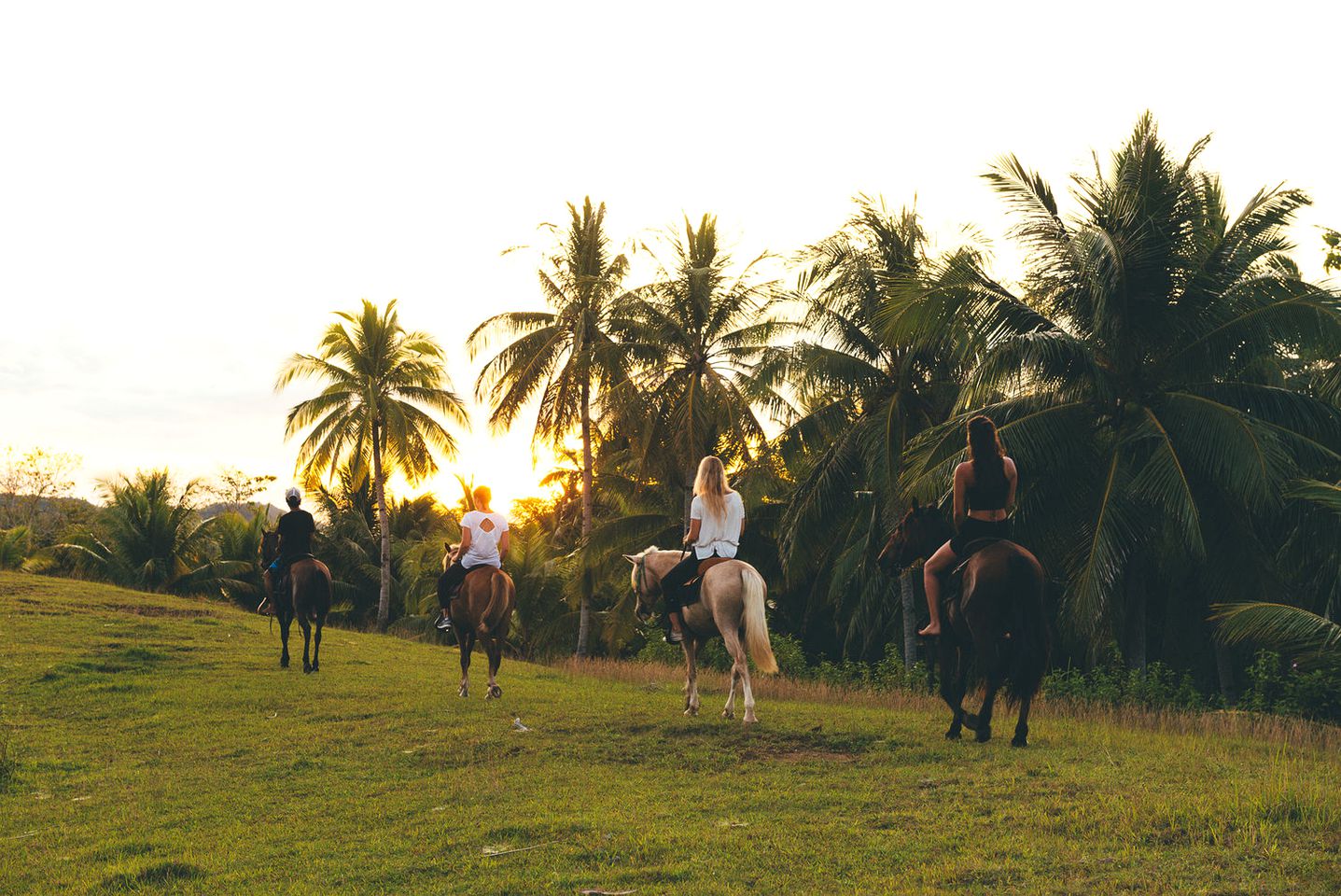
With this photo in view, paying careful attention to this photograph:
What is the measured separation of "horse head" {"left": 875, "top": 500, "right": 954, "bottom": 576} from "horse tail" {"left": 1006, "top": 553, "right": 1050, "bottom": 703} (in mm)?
1287

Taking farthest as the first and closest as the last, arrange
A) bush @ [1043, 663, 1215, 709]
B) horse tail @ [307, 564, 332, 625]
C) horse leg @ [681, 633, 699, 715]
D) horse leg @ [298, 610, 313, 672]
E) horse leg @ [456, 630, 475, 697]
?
bush @ [1043, 663, 1215, 709] < horse leg @ [298, 610, 313, 672] < horse tail @ [307, 564, 332, 625] < horse leg @ [456, 630, 475, 697] < horse leg @ [681, 633, 699, 715]

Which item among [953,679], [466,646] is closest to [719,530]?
[953,679]

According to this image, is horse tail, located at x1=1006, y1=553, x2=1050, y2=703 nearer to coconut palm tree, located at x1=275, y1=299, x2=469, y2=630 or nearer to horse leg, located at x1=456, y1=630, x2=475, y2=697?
horse leg, located at x1=456, y1=630, x2=475, y2=697

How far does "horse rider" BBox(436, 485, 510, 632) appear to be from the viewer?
40.6 feet

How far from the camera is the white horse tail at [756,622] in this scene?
32.7 feet

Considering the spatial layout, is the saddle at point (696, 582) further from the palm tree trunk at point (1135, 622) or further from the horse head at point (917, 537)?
A: the palm tree trunk at point (1135, 622)

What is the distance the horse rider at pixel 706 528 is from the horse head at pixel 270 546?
780 centimetres

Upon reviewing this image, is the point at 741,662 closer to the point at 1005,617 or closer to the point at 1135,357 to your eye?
the point at 1005,617

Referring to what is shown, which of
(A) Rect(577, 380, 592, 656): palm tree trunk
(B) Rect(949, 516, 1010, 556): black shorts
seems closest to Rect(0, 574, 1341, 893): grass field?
(B) Rect(949, 516, 1010, 556): black shorts

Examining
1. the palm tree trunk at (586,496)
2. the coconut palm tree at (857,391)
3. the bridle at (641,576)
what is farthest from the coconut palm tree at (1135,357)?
the palm tree trunk at (586,496)

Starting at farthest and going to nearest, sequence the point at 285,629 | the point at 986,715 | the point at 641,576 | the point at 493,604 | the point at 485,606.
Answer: the point at 285,629 → the point at 485,606 → the point at 493,604 → the point at 641,576 → the point at 986,715

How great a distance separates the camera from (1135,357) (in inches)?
783

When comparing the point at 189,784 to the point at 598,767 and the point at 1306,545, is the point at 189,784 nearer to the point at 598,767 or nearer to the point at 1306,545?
the point at 598,767

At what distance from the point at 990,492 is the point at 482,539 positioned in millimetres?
6236
